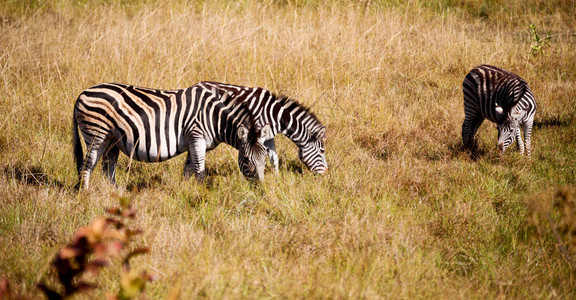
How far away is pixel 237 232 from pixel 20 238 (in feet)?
5.75

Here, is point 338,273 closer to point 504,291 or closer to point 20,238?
point 504,291

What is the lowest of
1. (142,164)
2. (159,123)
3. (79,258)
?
(142,164)

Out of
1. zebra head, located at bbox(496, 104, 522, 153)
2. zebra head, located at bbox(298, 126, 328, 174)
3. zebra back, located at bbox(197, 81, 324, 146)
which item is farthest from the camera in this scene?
zebra head, located at bbox(496, 104, 522, 153)

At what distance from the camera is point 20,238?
3.57 m

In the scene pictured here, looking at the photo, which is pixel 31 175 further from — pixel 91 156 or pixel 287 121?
pixel 287 121

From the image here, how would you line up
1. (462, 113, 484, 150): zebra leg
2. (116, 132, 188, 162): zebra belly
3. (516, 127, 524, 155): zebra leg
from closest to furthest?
(116, 132, 188, 162): zebra belly → (516, 127, 524, 155): zebra leg → (462, 113, 484, 150): zebra leg

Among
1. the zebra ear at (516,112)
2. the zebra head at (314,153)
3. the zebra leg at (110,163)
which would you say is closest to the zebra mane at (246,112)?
the zebra head at (314,153)

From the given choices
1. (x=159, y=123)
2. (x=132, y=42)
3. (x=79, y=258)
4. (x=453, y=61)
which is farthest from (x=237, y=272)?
(x=453, y=61)

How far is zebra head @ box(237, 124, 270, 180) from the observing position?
187 inches

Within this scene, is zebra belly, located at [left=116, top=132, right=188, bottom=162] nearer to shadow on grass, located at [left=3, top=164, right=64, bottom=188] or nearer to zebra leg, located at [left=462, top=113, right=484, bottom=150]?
shadow on grass, located at [left=3, top=164, right=64, bottom=188]

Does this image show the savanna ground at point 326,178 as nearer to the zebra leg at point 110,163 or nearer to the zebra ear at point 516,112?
the zebra leg at point 110,163

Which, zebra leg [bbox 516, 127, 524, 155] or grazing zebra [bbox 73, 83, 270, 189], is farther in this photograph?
zebra leg [bbox 516, 127, 524, 155]

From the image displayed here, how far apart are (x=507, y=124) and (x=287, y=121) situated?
9.42ft

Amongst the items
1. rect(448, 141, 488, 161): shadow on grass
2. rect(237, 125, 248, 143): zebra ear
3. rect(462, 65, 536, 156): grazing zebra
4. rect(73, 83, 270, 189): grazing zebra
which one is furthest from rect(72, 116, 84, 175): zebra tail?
rect(462, 65, 536, 156): grazing zebra
